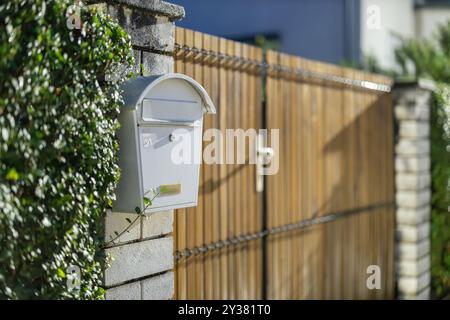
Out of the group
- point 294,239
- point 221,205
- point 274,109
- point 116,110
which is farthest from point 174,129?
point 294,239

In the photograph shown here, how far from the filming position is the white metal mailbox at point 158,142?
3.53m

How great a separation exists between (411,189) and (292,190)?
212 cm

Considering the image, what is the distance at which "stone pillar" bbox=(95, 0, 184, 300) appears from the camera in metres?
3.62

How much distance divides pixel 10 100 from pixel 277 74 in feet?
10.2

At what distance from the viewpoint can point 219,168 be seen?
486cm

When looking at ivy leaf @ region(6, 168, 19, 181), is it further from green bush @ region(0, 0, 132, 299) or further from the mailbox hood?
the mailbox hood

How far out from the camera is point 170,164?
12.2 ft

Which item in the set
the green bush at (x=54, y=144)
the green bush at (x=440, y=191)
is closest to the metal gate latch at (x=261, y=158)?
the green bush at (x=54, y=144)

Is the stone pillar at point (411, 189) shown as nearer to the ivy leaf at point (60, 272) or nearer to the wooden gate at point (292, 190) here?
the wooden gate at point (292, 190)

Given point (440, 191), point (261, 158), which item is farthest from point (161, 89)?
point (440, 191)

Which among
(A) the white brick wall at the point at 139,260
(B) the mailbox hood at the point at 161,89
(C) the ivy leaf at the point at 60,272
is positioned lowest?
(C) the ivy leaf at the point at 60,272

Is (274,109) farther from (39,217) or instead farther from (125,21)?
(39,217)

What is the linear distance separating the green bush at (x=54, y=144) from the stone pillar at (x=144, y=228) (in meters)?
0.19

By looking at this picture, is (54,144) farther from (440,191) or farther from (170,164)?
(440,191)
